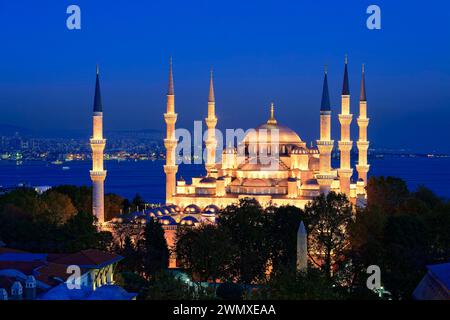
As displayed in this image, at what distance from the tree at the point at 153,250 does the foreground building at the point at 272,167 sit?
9.22 meters

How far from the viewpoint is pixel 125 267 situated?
1121 inches

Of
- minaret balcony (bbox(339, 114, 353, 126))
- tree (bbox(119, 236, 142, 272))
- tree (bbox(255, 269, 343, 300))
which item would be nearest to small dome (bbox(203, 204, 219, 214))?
minaret balcony (bbox(339, 114, 353, 126))

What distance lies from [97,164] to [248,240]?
507 inches

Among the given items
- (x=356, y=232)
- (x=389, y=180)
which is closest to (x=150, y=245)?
(x=356, y=232)

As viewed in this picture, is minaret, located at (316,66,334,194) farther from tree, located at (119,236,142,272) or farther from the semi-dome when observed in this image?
tree, located at (119,236,142,272)

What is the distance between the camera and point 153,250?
29500 mm

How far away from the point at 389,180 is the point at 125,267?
63.4ft

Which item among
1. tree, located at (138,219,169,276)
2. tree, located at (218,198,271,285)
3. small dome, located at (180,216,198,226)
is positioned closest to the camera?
tree, located at (218,198,271,285)

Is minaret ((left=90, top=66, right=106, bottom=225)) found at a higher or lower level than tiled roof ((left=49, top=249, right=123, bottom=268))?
higher

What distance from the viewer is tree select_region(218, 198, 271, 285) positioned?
2630 centimetres

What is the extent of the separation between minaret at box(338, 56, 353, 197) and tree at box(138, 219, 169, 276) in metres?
11.6

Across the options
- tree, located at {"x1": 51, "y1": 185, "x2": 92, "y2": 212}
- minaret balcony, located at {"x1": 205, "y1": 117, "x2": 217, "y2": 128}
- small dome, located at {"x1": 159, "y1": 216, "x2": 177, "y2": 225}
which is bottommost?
small dome, located at {"x1": 159, "y1": 216, "x2": 177, "y2": 225}

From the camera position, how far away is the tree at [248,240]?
1035 inches
